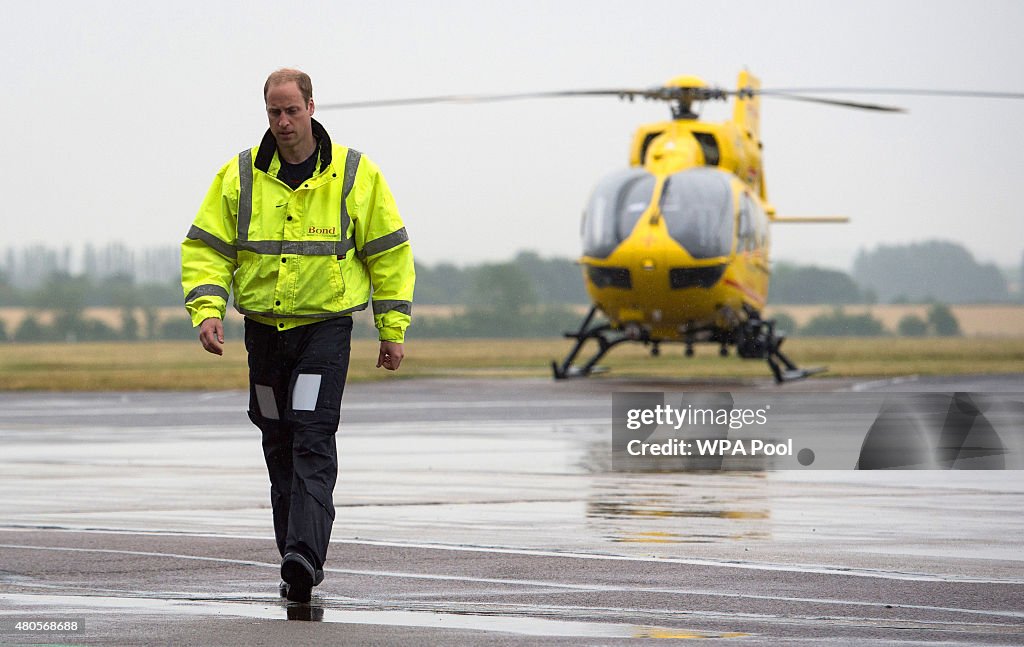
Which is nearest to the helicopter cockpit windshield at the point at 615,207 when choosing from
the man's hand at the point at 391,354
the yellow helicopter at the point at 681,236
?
the yellow helicopter at the point at 681,236

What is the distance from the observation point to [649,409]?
21.9 metres

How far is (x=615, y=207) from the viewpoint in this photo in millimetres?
29062

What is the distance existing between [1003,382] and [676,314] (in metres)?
6.06

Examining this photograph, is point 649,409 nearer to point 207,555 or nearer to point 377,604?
point 207,555

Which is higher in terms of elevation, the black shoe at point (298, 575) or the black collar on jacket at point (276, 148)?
the black collar on jacket at point (276, 148)

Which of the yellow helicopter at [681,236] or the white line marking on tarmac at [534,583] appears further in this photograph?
the yellow helicopter at [681,236]

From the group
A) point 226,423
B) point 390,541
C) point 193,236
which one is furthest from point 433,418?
point 193,236

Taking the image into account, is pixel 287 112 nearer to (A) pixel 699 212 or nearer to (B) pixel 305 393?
(B) pixel 305 393

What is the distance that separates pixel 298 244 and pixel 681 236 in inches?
868

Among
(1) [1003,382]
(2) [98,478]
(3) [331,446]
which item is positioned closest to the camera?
(3) [331,446]

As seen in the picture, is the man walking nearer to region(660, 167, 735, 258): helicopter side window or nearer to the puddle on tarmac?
the puddle on tarmac

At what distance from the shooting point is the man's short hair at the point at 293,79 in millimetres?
6832

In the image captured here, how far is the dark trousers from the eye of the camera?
6.71m

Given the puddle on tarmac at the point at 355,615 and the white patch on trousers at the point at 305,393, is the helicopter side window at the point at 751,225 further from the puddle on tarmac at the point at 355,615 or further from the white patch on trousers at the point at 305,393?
the puddle on tarmac at the point at 355,615
